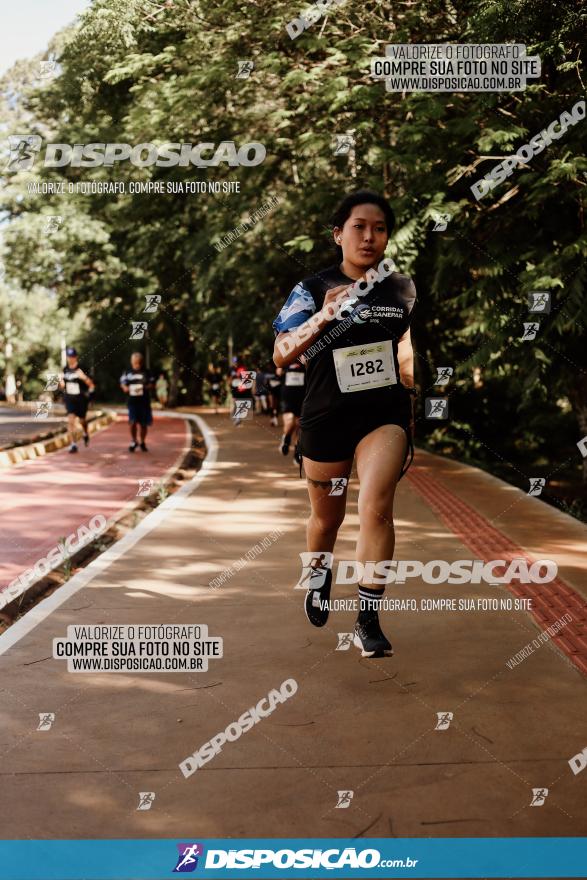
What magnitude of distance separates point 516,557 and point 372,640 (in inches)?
118

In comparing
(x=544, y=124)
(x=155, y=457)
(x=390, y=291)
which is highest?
(x=544, y=124)

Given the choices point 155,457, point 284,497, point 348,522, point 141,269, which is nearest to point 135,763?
point 348,522

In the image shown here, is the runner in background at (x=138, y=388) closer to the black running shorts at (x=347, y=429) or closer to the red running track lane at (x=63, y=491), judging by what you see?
the red running track lane at (x=63, y=491)

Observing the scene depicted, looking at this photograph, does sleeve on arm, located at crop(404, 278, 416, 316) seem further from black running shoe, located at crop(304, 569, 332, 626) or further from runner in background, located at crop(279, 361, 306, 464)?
runner in background, located at crop(279, 361, 306, 464)

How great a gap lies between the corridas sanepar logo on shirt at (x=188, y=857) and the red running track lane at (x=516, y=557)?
2.36 meters

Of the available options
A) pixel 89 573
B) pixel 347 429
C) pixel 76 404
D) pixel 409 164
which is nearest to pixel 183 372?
pixel 76 404

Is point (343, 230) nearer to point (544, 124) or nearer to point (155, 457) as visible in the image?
point (544, 124)

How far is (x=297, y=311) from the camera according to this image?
5184 mm

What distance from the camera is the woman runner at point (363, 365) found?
203 inches

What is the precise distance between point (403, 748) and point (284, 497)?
8153mm

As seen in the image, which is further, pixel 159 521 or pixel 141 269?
pixel 141 269

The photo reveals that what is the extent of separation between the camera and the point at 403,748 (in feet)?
13.5

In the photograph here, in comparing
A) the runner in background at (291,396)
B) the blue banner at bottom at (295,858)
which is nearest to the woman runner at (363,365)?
the blue banner at bottom at (295,858)

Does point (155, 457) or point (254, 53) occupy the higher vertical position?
point (254, 53)
